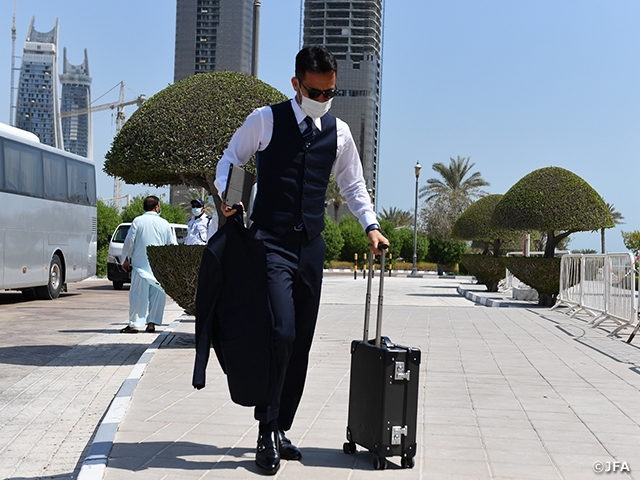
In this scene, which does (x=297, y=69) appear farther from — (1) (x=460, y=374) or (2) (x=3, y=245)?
(2) (x=3, y=245)

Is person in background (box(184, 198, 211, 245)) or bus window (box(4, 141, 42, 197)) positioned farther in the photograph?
bus window (box(4, 141, 42, 197))

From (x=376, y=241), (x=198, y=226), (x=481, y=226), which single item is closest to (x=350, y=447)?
(x=376, y=241)

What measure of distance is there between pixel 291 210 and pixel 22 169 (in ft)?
50.8

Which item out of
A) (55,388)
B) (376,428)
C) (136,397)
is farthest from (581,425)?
(55,388)

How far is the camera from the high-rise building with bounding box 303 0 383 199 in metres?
160

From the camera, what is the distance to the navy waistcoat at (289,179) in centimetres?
444

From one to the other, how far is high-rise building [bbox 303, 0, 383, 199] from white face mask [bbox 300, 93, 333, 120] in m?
156

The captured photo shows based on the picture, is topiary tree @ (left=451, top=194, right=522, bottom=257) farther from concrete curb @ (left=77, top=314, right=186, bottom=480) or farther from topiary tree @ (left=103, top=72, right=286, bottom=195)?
concrete curb @ (left=77, top=314, right=186, bottom=480)

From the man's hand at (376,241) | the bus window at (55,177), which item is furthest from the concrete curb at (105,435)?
the bus window at (55,177)

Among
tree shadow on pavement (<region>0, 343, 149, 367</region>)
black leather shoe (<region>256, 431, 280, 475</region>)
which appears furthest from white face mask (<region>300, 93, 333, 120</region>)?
tree shadow on pavement (<region>0, 343, 149, 367</region>)

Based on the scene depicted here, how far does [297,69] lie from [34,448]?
291 cm

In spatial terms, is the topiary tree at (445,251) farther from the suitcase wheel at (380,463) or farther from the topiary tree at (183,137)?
the suitcase wheel at (380,463)

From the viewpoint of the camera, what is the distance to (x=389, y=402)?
14.2 feet

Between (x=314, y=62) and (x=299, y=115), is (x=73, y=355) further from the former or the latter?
(x=314, y=62)
